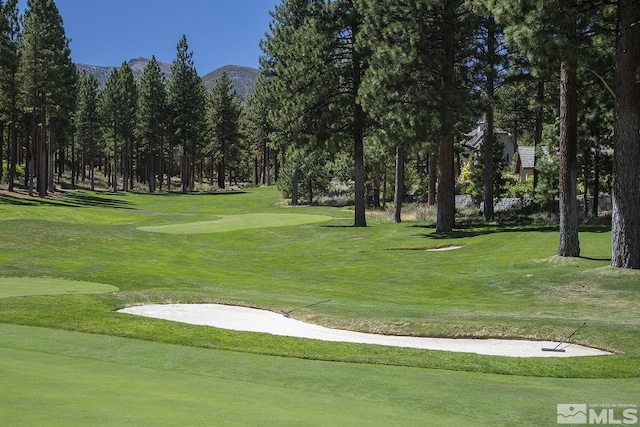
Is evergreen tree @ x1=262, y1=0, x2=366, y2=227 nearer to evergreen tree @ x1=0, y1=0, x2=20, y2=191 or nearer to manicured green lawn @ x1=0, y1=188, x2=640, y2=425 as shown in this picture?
manicured green lawn @ x1=0, y1=188, x2=640, y2=425

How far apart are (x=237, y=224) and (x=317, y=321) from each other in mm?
28183

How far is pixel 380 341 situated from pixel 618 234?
10.7 meters

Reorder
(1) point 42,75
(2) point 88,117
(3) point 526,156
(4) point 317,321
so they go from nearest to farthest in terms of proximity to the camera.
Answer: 1. (4) point 317,321
2. (1) point 42,75
3. (3) point 526,156
4. (2) point 88,117

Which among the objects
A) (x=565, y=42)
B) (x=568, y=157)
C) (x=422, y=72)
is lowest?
(x=568, y=157)

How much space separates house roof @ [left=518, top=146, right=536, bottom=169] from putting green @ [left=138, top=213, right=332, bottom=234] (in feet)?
118

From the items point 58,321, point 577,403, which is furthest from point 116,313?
point 577,403

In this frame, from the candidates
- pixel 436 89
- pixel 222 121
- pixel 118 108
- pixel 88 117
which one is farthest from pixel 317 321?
pixel 222 121

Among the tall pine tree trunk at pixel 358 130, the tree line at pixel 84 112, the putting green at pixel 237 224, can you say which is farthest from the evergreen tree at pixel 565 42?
the tree line at pixel 84 112

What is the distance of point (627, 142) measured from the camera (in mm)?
20922

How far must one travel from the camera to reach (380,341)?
14.2 m

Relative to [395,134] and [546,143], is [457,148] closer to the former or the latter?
[546,143]

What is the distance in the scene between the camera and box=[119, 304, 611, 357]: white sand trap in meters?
13.1

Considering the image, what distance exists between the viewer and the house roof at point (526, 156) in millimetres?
76500

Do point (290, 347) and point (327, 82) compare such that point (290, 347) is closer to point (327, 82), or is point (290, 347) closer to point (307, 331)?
point (307, 331)
